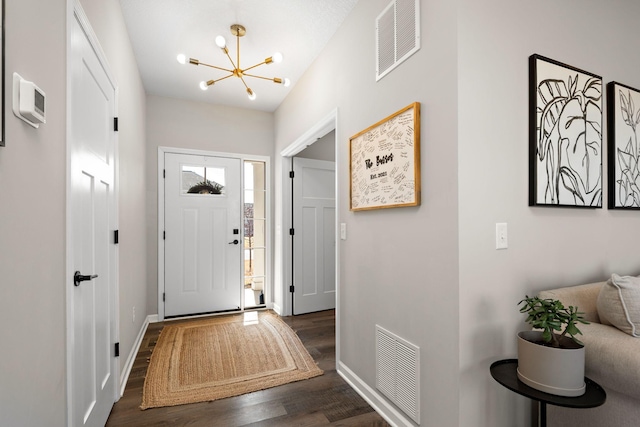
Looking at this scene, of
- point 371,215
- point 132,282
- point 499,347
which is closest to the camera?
point 499,347

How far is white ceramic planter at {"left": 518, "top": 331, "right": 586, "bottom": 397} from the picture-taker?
1183mm

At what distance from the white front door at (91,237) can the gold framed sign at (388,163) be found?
5.12 feet

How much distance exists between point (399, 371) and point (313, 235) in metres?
2.47

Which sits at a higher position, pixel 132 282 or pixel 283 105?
pixel 283 105

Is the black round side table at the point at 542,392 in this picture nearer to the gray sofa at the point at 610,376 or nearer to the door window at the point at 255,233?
the gray sofa at the point at 610,376

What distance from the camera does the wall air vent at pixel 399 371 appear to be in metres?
1.67

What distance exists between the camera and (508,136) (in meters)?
1.54

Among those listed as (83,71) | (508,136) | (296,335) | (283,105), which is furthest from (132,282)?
(508,136)

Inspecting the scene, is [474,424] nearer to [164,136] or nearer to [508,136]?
[508,136]

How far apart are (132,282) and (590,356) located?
3.17 metres

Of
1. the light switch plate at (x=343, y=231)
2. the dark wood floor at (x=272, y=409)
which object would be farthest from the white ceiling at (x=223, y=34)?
the dark wood floor at (x=272, y=409)

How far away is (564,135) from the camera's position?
168cm

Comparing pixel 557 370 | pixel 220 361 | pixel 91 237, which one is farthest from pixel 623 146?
pixel 220 361

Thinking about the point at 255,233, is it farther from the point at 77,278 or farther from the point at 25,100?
the point at 25,100
